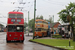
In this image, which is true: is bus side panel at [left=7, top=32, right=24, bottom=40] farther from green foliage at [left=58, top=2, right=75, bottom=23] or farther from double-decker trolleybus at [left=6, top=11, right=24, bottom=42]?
green foliage at [left=58, top=2, right=75, bottom=23]

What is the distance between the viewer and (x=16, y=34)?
2214cm

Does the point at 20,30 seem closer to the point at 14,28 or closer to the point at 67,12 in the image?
the point at 14,28

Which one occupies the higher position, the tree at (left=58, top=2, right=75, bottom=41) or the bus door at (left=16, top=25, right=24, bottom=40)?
the tree at (left=58, top=2, right=75, bottom=41)

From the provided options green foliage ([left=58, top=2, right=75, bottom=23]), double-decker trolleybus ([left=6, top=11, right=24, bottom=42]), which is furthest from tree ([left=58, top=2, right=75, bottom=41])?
double-decker trolleybus ([left=6, top=11, right=24, bottom=42])

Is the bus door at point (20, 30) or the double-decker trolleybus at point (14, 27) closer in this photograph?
the double-decker trolleybus at point (14, 27)

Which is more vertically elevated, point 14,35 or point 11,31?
point 11,31

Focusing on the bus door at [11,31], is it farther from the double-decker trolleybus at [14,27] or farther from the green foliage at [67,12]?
the green foliage at [67,12]

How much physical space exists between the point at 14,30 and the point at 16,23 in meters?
1.02

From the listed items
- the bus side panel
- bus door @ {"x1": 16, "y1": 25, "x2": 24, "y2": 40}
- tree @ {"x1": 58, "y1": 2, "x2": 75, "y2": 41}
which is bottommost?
the bus side panel

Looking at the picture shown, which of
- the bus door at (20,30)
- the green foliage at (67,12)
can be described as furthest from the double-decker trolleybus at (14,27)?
the green foliage at (67,12)

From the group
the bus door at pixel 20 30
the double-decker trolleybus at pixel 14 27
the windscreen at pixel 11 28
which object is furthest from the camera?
the bus door at pixel 20 30

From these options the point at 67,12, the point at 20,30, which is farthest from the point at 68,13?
the point at 20,30

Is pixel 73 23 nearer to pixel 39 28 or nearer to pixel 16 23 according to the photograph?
pixel 16 23

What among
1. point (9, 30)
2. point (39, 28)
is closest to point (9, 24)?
point (9, 30)
